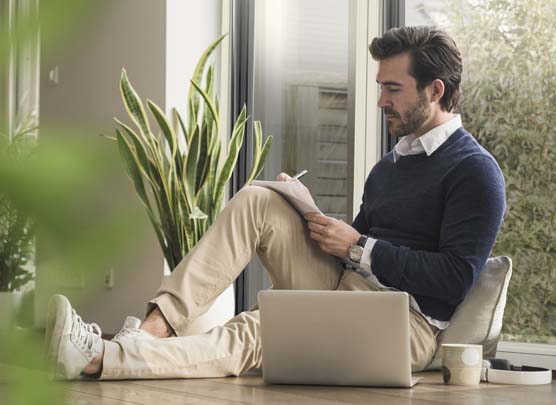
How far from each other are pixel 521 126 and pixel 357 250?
111cm

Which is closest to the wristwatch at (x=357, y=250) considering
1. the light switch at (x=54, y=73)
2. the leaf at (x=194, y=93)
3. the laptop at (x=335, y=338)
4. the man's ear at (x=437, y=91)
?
the laptop at (x=335, y=338)

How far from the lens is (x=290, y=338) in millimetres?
2189

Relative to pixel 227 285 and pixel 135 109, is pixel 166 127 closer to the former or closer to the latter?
pixel 135 109

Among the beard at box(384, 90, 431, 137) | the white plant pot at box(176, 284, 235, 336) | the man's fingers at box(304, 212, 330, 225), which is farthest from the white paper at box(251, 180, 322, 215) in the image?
the white plant pot at box(176, 284, 235, 336)

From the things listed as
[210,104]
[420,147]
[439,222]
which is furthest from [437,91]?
[210,104]

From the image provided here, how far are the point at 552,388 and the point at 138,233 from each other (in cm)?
243

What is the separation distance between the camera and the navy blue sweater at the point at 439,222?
2357mm

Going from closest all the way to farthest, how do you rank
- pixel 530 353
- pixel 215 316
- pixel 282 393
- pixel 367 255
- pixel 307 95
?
pixel 282 393
pixel 367 255
pixel 530 353
pixel 215 316
pixel 307 95

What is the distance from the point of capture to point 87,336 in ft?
7.09

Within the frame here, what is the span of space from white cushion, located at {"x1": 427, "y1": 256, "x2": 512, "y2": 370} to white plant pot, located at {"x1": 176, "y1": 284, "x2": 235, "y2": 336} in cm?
109

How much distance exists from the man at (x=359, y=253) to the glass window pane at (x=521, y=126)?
2.21 ft

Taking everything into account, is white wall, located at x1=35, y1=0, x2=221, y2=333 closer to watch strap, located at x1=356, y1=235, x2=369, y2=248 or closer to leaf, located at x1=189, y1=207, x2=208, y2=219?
watch strap, located at x1=356, y1=235, x2=369, y2=248

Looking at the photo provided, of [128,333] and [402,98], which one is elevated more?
[402,98]

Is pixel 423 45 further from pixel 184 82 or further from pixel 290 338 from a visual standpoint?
pixel 184 82
